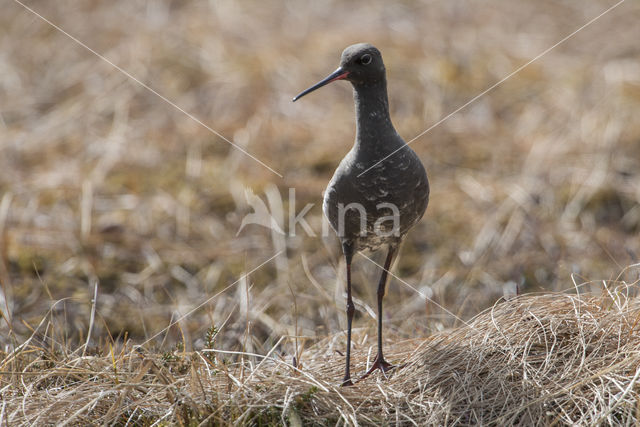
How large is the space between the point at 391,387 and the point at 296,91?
5.01 metres

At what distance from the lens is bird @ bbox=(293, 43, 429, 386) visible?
3.18 meters

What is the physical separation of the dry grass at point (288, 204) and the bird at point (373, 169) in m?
0.65

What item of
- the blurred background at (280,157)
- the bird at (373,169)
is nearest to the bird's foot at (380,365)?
the bird at (373,169)

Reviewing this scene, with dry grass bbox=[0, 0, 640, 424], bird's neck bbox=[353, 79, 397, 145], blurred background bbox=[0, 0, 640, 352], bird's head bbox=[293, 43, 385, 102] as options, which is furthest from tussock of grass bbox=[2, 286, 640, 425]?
bird's head bbox=[293, 43, 385, 102]

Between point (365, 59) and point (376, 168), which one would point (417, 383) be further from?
point (365, 59)

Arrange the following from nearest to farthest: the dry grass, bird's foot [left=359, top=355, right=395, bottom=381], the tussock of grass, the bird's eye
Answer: the tussock of grass
the dry grass
the bird's eye
bird's foot [left=359, top=355, right=395, bottom=381]

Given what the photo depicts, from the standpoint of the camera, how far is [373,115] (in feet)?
10.7

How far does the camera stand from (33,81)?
7.84m

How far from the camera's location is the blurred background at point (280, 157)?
5.06 meters

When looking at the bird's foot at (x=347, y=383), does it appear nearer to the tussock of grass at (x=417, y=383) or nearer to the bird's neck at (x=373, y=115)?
the tussock of grass at (x=417, y=383)

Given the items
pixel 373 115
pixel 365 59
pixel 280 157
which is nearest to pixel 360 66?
pixel 365 59

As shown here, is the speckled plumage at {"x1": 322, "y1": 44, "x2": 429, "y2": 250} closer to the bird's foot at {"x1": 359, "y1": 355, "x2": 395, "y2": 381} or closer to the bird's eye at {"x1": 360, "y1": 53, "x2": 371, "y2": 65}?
the bird's eye at {"x1": 360, "y1": 53, "x2": 371, "y2": 65}

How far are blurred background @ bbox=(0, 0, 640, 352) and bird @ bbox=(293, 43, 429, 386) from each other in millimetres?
888

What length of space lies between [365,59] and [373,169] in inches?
21.7
